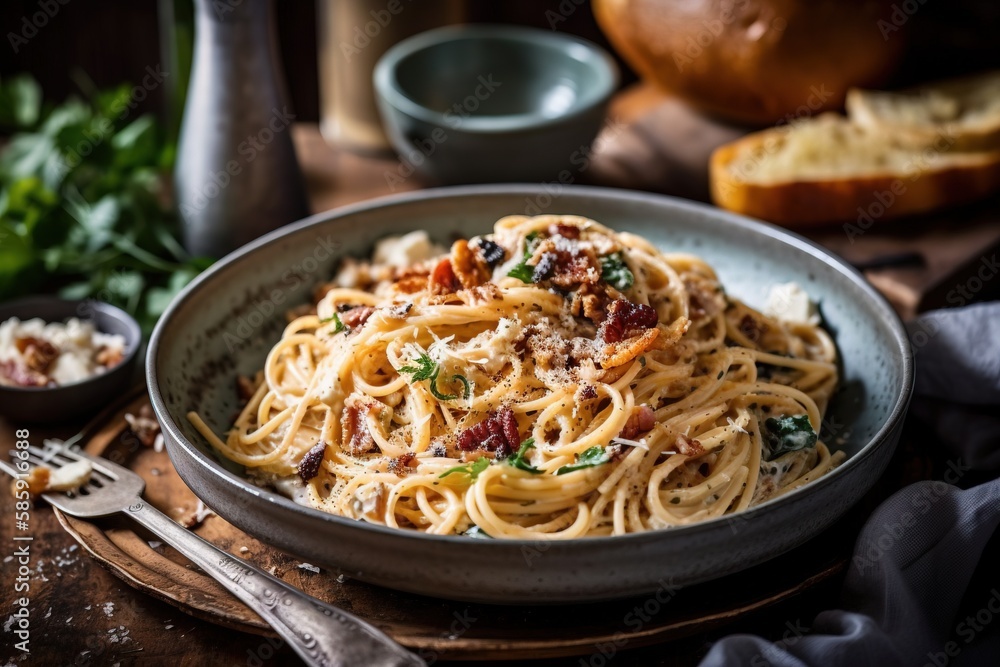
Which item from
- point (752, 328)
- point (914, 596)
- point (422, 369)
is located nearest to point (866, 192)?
point (752, 328)

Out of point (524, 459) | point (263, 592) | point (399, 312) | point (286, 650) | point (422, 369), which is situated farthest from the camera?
point (399, 312)

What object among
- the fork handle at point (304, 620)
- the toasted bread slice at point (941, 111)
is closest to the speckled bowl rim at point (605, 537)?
the fork handle at point (304, 620)

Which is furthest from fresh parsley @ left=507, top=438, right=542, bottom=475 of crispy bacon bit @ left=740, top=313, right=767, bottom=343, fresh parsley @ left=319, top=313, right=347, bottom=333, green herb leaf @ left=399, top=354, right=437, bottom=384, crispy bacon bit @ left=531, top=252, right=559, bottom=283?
crispy bacon bit @ left=740, top=313, right=767, bottom=343

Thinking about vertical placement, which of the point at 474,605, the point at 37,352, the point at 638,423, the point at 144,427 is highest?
the point at 37,352

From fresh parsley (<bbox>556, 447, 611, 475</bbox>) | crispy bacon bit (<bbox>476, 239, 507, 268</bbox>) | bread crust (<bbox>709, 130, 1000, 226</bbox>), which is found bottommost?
bread crust (<bbox>709, 130, 1000, 226</bbox>)

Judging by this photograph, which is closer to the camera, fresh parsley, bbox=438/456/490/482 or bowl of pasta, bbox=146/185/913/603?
bowl of pasta, bbox=146/185/913/603

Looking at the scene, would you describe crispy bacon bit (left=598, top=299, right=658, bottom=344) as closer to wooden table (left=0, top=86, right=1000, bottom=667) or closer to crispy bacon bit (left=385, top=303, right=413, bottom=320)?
crispy bacon bit (left=385, top=303, right=413, bottom=320)

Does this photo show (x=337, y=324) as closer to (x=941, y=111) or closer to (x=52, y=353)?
(x=52, y=353)

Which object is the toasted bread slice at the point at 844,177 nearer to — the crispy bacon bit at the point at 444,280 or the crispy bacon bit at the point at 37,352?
the crispy bacon bit at the point at 444,280
